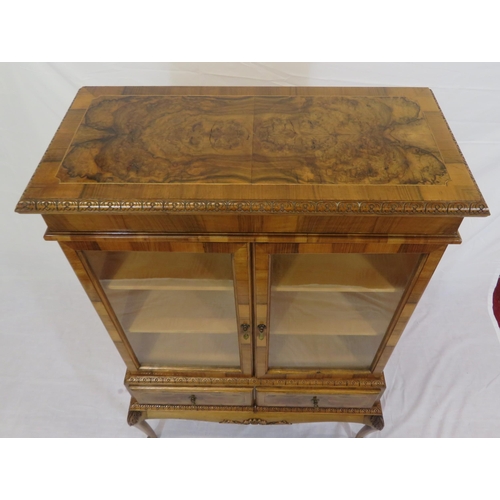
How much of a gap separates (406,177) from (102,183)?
49 centimetres

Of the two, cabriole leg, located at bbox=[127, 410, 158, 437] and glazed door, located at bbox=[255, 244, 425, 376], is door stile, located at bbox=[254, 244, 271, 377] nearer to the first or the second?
glazed door, located at bbox=[255, 244, 425, 376]

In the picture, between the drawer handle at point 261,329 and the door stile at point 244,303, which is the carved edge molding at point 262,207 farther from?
the drawer handle at point 261,329

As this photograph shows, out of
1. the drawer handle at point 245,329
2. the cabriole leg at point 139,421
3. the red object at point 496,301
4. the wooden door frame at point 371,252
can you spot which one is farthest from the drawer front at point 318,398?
the red object at point 496,301

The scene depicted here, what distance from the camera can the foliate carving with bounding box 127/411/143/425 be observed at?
3.67 feet

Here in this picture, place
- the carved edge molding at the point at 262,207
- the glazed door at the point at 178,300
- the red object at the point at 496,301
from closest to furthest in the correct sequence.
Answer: the carved edge molding at the point at 262,207, the glazed door at the point at 178,300, the red object at the point at 496,301

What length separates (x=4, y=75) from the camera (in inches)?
43.2

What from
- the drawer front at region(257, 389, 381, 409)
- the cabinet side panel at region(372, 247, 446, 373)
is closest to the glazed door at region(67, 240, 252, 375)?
the drawer front at region(257, 389, 381, 409)

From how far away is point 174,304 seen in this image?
2.94 feet

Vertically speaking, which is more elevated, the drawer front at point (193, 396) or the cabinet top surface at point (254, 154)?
the cabinet top surface at point (254, 154)

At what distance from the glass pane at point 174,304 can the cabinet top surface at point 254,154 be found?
0.49 ft

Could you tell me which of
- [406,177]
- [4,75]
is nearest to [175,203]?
[406,177]

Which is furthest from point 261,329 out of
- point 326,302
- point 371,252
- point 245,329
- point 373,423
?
point 373,423

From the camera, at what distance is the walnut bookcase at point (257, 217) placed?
2.11 ft

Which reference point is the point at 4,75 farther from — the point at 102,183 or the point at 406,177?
the point at 406,177
